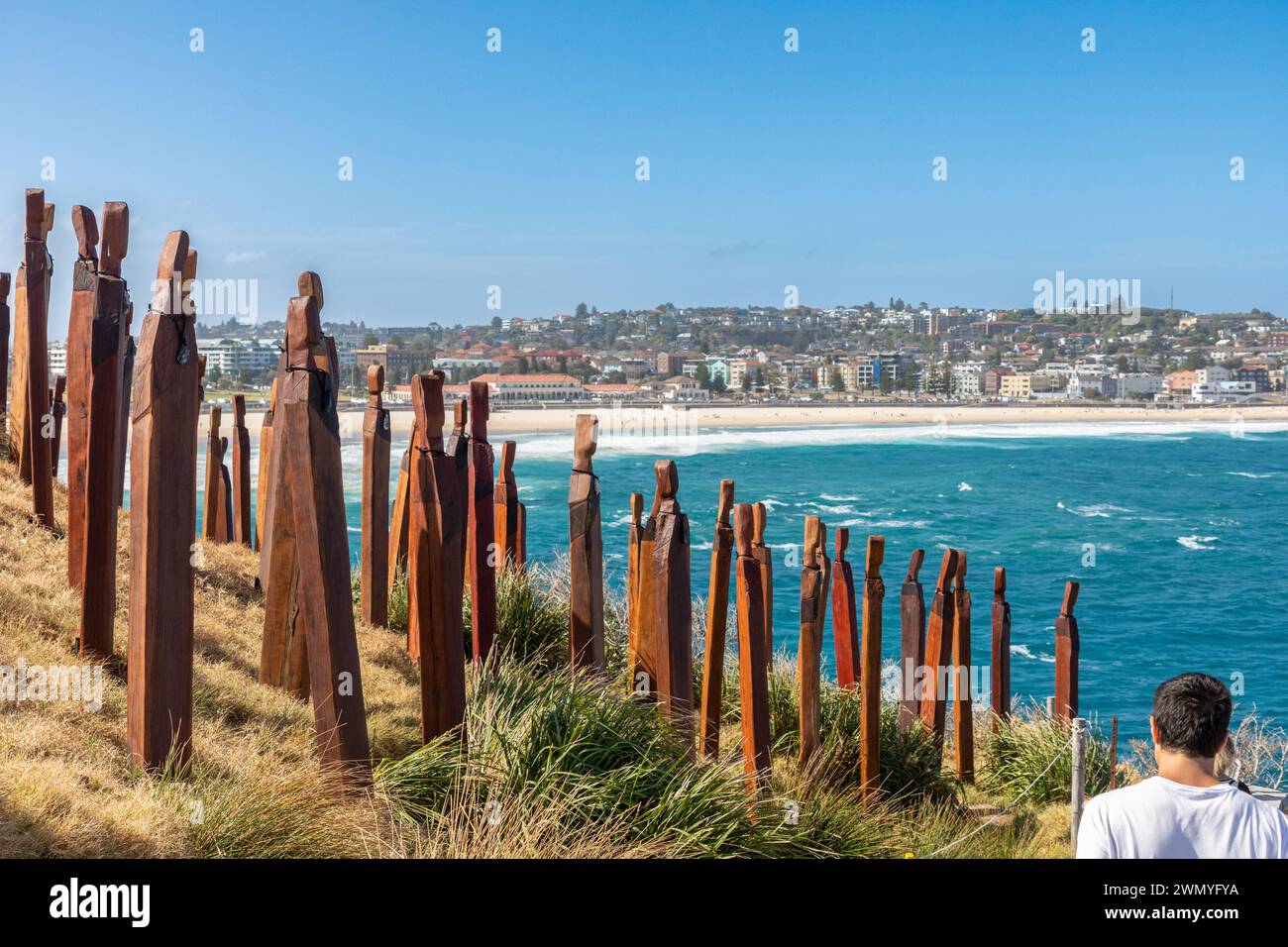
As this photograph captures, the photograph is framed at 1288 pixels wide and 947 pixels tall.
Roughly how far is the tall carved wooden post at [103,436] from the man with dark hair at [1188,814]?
4565 millimetres

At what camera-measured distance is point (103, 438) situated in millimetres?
6047

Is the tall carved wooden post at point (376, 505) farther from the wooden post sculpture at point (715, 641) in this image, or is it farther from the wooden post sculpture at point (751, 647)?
the wooden post sculpture at point (751, 647)

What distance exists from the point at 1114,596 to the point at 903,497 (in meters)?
25.3

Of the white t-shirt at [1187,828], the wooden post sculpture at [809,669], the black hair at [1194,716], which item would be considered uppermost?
the black hair at [1194,716]

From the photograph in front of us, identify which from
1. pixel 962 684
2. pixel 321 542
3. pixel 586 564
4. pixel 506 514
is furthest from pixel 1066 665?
pixel 321 542

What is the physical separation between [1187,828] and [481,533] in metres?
5.14

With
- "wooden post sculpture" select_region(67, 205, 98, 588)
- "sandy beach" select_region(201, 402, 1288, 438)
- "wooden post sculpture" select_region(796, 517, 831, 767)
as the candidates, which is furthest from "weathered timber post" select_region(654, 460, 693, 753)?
"sandy beach" select_region(201, 402, 1288, 438)

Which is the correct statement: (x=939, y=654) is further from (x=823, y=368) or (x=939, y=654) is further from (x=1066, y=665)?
(x=823, y=368)

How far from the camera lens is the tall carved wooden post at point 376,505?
817 cm

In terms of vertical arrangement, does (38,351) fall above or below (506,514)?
above

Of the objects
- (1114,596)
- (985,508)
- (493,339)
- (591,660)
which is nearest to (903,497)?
(985,508)

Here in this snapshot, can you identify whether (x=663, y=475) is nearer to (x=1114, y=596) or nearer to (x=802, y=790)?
(x=802, y=790)

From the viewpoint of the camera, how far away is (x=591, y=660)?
23.6ft

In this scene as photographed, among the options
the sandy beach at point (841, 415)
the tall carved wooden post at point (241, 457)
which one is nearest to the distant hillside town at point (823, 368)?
the sandy beach at point (841, 415)
